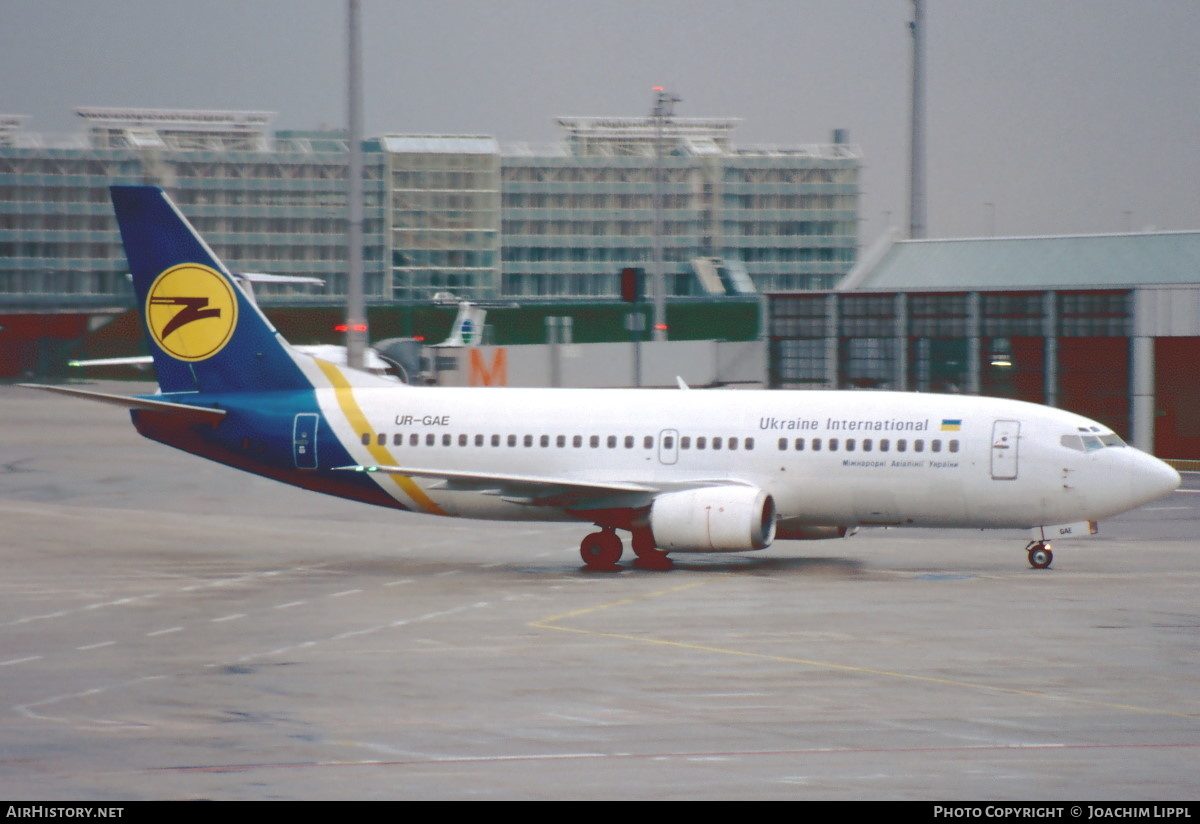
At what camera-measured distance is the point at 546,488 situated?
109ft

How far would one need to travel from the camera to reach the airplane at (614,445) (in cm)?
3275

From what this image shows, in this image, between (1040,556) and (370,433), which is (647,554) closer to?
(370,433)

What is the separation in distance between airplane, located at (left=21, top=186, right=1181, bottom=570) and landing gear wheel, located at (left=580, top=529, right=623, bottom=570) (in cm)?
3

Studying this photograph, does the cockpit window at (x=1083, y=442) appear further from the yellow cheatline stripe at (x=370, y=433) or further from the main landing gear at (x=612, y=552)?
the yellow cheatline stripe at (x=370, y=433)

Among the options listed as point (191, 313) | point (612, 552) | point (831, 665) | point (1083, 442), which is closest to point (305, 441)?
point (191, 313)

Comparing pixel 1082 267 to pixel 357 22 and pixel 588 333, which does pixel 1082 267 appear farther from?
pixel 588 333

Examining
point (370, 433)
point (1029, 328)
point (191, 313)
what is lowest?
point (370, 433)

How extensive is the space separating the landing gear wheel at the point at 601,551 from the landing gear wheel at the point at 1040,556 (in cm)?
851

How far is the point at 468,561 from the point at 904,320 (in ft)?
109

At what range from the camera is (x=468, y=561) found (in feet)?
118

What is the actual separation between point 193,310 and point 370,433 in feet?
16.6

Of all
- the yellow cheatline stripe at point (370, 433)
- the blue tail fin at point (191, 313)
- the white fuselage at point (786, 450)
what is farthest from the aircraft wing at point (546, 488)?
the blue tail fin at point (191, 313)

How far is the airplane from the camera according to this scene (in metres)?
32.8

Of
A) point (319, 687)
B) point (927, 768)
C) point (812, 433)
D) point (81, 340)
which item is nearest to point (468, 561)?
point (812, 433)
